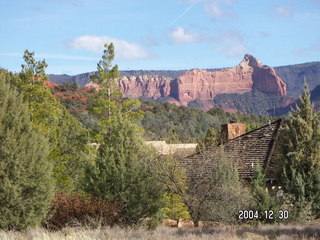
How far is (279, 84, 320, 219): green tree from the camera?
18391mm

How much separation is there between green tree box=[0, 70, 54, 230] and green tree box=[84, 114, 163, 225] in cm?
202

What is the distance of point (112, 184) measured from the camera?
1669 cm

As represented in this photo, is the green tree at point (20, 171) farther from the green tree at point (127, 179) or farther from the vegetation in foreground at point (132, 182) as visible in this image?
the green tree at point (127, 179)

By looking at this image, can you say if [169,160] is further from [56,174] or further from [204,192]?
[56,174]

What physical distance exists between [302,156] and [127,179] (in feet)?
24.0

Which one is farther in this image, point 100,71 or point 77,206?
point 100,71

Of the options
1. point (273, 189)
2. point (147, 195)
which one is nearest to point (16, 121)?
point (147, 195)

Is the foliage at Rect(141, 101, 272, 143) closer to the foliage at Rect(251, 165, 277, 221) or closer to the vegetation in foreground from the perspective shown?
the vegetation in foreground

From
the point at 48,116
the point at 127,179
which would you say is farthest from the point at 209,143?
the point at 127,179

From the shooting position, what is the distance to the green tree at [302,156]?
1839cm

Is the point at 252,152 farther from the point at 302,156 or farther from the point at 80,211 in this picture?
the point at 80,211

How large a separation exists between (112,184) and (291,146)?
757cm

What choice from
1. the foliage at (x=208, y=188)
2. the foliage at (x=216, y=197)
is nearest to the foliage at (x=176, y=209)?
the foliage at (x=208, y=188)

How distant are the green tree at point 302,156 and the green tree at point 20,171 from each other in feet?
30.8
